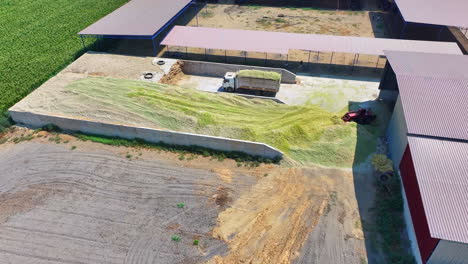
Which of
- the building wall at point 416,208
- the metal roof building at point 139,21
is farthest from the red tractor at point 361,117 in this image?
the metal roof building at point 139,21

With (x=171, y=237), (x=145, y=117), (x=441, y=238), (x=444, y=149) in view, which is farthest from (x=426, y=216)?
(x=145, y=117)

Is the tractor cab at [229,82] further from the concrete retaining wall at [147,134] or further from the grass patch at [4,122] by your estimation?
the grass patch at [4,122]

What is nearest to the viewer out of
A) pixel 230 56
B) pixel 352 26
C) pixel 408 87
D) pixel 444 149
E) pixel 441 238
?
pixel 441 238

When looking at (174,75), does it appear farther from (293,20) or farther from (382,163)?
(382,163)

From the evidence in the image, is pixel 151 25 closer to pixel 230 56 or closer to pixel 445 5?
pixel 230 56

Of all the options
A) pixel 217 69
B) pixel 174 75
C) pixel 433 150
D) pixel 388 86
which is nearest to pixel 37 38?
pixel 174 75

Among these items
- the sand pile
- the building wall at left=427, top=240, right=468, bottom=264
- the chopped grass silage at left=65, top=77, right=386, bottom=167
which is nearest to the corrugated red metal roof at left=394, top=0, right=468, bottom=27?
the chopped grass silage at left=65, top=77, right=386, bottom=167
